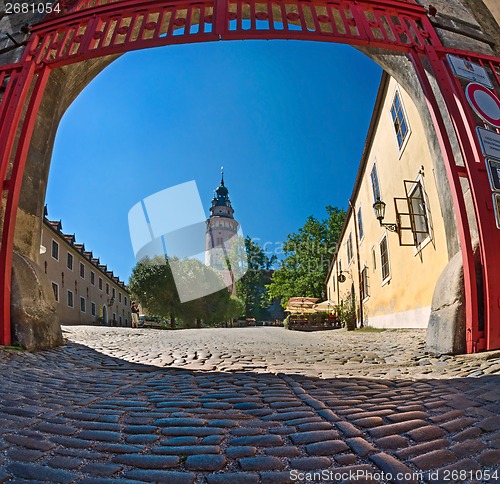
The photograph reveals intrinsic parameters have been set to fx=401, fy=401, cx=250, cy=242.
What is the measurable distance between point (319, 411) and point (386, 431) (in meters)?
0.57

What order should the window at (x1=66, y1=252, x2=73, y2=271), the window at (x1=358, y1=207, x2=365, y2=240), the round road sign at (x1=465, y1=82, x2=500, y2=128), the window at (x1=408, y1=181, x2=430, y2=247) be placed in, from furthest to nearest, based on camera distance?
the window at (x1=66, y1=252, x2=73, y2=271), the window at (x1=358, y1=207, x2=365, y2=240), the window at (x1=408, y1=181, x2=430, y2=247), the round road sign at (x1=465, y1=82, x2=500, y2=128)

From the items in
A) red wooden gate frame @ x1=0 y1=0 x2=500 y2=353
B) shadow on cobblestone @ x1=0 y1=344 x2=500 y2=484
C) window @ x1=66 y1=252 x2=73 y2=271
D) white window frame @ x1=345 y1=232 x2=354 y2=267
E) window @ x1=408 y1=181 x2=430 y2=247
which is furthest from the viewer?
window @ x1=66 y1=252 x2=73 y2=271

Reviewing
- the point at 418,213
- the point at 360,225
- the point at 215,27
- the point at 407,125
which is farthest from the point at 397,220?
the point at 360,225

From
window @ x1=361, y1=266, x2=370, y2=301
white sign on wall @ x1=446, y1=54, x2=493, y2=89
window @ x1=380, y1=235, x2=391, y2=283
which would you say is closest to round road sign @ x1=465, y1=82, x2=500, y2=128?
white sign on wall @ x1=446, y1=54, x2=493, y2=89

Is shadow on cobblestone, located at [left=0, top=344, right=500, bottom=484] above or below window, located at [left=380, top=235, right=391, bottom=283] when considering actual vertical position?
below

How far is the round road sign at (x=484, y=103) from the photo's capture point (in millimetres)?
4969

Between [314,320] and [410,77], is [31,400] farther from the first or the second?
[314,320]

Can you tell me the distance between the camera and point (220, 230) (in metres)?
81.8

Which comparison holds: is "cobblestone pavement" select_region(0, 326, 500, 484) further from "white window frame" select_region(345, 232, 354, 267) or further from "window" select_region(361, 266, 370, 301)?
"white window frame" select_region(345, 232, 354, 267)

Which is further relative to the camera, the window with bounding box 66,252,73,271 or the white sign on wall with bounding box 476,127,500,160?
the window with bounding box 66,252,73,271

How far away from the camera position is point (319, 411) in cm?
247

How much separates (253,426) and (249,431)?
0.33 ft

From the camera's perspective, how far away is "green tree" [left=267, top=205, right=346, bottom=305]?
36.0 meters

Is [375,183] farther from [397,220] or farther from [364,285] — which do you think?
[364,285]
